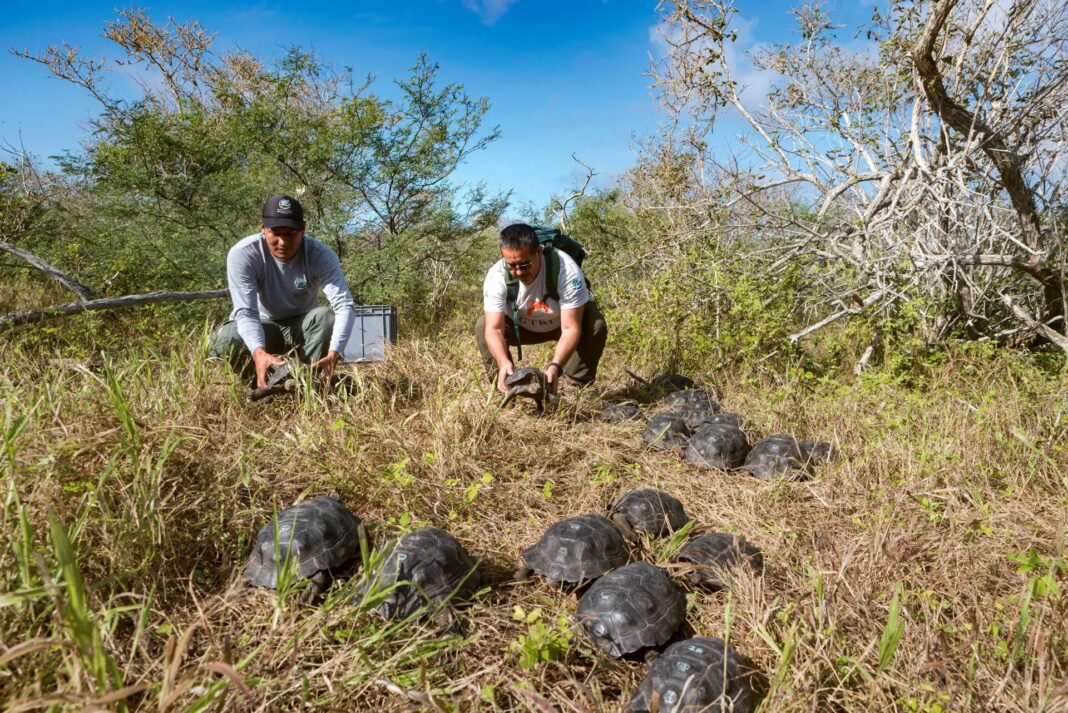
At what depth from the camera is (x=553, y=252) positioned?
4957mm

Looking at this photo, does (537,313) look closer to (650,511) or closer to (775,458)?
(775,458)

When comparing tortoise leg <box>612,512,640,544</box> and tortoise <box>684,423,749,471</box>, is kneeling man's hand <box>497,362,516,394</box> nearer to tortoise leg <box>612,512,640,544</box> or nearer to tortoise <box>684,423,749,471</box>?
tortoise <box>684,423,749,471</box>

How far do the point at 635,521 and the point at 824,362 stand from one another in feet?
12.5

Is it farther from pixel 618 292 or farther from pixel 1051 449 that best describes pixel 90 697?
pixel 618 292

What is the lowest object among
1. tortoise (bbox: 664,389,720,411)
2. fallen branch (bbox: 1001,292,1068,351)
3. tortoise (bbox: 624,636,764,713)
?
tortoise (bbox: 624,636,764,713)

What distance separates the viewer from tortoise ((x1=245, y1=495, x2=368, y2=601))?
2410 mm

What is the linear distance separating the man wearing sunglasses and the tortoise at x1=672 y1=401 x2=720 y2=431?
0.96m

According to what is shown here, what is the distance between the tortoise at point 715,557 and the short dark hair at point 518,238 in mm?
2475

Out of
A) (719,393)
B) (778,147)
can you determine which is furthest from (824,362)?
(778,147)

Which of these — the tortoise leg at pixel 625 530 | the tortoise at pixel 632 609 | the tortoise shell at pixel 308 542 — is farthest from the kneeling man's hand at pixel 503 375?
the tortoise at pixel 632 609

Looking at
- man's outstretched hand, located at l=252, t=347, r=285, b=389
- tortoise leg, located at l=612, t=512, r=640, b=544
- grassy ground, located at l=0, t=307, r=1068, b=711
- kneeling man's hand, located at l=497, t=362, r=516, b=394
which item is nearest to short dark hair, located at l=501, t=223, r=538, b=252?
kneeling man's hand, located at l=497, t=362, r=516, b=394

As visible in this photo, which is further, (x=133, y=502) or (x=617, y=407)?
(x=617, y=407)

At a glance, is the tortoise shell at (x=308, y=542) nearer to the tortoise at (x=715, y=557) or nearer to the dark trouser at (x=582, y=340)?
the tortoise at (x=715, y=557)

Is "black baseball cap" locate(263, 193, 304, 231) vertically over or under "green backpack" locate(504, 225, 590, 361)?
over
